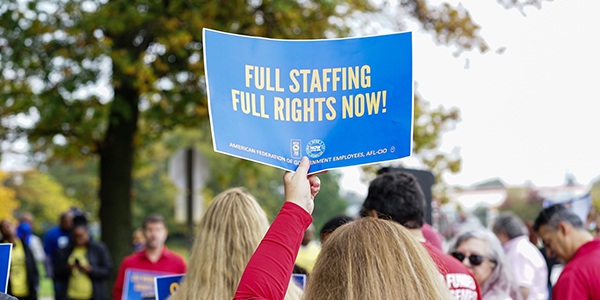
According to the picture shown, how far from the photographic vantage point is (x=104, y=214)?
40.1 ft

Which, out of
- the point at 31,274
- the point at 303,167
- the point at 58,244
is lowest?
the point at 31,274

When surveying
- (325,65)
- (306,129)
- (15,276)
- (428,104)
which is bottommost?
(15,276)

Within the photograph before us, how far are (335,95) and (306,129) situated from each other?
0.53 feet

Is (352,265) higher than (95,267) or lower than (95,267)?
higher

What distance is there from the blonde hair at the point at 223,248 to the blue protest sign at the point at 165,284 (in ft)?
1.85

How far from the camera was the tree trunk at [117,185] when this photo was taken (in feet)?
39.8

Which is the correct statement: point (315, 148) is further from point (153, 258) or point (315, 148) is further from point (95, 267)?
point (95, 267)

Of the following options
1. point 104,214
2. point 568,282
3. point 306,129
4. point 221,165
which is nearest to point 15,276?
point 104,214

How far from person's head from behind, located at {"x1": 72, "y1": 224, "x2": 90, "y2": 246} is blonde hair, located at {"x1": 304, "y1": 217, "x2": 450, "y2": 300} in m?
8.16

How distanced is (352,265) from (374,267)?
0.21ft

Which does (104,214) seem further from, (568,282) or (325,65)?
(325,65)

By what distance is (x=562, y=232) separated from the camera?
520 centimetres

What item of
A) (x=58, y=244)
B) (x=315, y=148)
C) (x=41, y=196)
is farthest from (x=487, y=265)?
(x=41, y=196)

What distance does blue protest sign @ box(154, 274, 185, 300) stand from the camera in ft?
13.9
